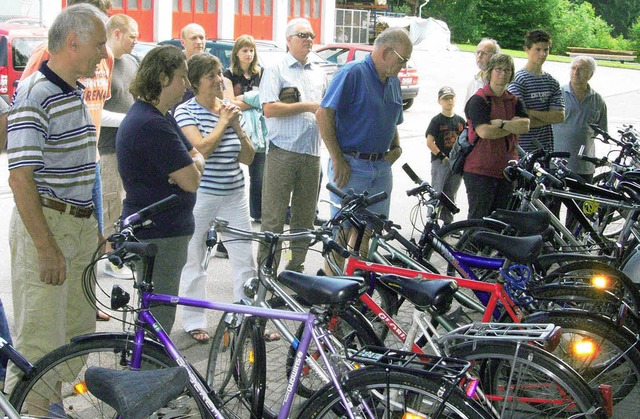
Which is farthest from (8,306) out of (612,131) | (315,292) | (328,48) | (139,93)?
(328,48)

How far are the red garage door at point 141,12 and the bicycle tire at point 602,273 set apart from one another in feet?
76.8

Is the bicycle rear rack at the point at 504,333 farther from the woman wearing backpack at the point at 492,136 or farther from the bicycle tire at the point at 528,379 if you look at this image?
the woman wearing backpack at the point at 492,136

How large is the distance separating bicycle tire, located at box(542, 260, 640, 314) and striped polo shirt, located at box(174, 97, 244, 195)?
6.84ft

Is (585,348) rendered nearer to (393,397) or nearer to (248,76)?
(393,397)

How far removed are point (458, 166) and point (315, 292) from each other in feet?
13.8

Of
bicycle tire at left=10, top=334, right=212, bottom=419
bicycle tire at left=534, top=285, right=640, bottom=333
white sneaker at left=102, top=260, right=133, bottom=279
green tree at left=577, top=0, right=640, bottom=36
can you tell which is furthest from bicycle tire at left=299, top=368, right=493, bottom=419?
green tree at left=577, top=0, right=640, bottom=36

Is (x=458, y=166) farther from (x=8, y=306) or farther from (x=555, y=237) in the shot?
(x=8, y=306)

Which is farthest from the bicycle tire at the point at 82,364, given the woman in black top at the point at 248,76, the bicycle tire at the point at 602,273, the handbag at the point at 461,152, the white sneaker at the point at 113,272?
the woman in black top at the point at 248,76

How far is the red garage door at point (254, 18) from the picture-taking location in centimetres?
3106

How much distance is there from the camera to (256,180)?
28.5ft

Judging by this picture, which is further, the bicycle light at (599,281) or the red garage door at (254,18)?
the red garage door at (254,18)

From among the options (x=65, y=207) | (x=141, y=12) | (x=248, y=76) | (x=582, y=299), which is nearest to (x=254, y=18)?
(x=141, y=12)

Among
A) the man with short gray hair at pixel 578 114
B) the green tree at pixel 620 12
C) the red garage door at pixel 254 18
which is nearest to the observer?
the man with short gray hair at pixel 578 114

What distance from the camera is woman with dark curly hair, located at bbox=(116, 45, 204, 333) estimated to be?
14.8 feet
